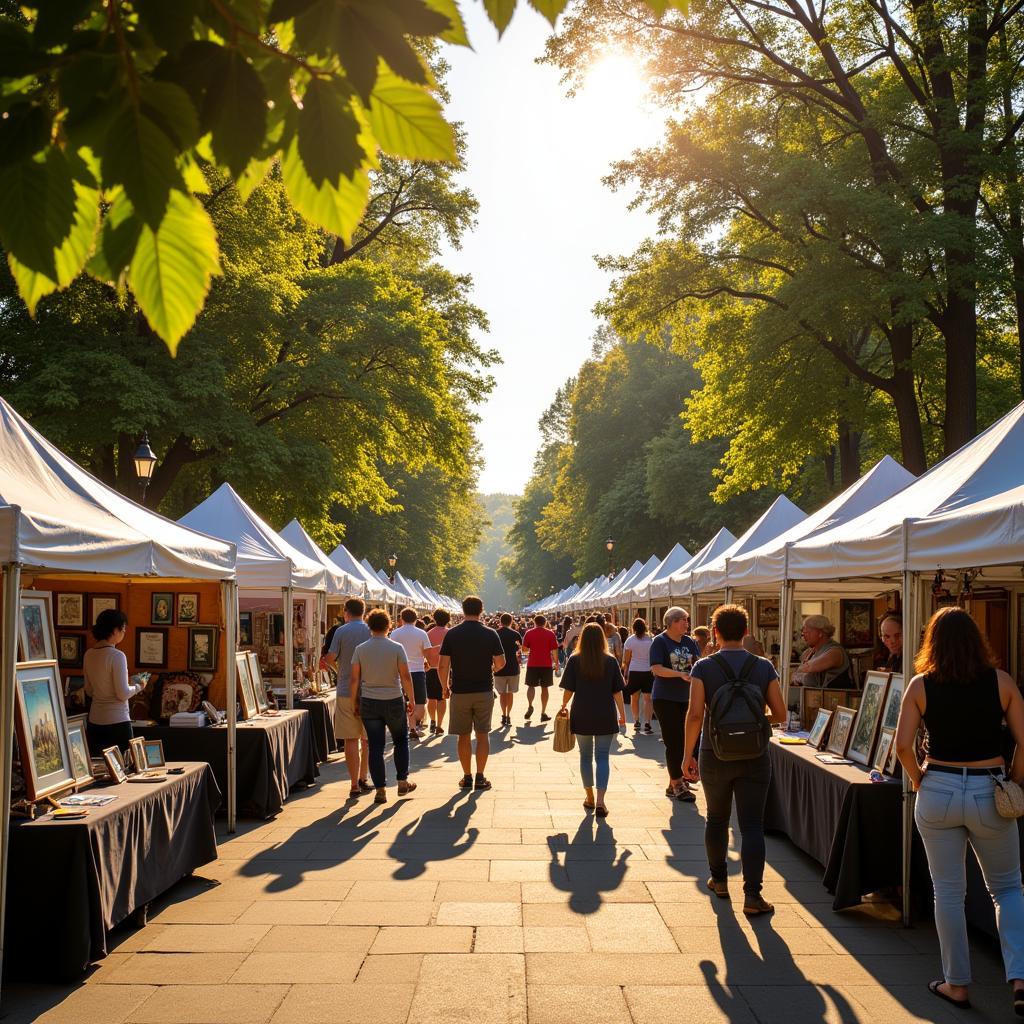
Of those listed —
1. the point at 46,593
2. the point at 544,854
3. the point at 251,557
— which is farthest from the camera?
the point at 251,557

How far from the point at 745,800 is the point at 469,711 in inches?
187

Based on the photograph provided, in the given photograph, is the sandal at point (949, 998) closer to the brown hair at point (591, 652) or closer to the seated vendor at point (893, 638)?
the seated vendor at point (893, 638)

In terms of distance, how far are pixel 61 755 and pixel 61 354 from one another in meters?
14.6

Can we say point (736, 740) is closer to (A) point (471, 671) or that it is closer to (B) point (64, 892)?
(B) point (64, 892)

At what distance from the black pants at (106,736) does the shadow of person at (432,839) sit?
86.4 inches

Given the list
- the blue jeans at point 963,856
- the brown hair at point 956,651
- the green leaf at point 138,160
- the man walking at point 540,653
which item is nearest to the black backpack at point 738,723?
the blue jeans at point 963,856

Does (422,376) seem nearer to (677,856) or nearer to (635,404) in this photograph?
(677,856)

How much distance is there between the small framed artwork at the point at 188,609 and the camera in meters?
9.99

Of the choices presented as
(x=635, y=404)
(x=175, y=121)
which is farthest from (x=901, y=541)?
(x=635, y=404)

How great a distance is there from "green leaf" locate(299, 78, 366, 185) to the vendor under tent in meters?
9.47

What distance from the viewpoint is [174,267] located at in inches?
61.6

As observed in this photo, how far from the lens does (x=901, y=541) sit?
→ 6.66 metres

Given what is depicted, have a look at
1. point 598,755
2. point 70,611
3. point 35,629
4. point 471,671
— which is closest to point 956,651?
point 598,755

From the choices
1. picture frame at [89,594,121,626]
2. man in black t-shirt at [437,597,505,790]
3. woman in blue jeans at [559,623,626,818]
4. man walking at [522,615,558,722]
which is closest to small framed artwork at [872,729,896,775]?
woman in blue jeans at [559,623,626,818]
